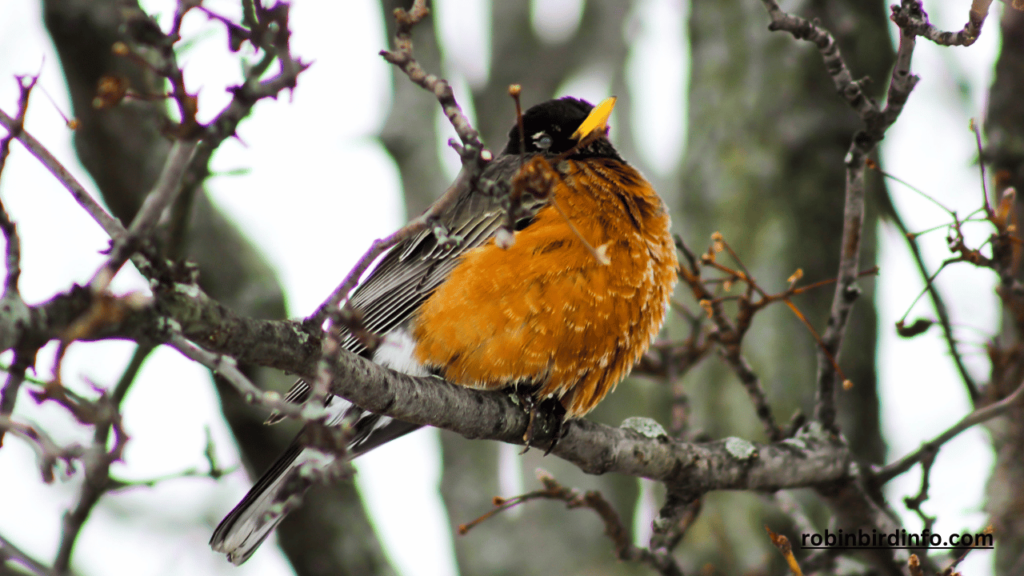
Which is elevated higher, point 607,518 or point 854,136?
point 854,136

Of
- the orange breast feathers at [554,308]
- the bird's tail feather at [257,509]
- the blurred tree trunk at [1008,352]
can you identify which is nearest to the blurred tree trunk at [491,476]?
the orange breast feathers at [554,308]

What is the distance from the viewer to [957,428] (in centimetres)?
297

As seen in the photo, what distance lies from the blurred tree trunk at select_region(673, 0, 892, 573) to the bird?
1.25 meters

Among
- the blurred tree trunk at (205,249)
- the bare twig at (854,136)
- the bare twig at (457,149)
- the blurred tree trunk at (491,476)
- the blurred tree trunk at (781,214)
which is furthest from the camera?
the blurred tree trunk at (491,476)

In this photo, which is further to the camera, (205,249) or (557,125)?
(557,125)

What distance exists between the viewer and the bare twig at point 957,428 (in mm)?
2828

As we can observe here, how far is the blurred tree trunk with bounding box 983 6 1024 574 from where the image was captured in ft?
10.8

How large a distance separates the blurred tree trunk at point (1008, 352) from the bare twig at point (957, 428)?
0.32 m

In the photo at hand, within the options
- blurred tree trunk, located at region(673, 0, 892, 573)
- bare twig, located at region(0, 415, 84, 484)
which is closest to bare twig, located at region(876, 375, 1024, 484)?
blurred tree trunk, located at region(673, 0, 892, 573)

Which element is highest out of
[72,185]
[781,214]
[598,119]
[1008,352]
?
[781,214]

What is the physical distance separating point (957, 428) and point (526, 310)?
163 cm

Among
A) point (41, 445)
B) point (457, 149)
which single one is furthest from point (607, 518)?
point (41, 445)

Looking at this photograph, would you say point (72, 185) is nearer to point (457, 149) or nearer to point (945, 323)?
point (457, 149)

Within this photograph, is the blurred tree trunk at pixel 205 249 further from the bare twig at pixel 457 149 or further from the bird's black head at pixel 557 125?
the bare twig at pixel 457 149
